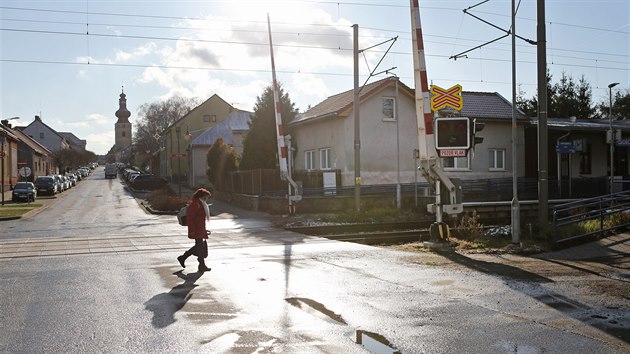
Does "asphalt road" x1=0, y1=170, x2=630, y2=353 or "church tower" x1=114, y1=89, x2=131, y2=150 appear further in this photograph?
"church tower" x1=114, y1=89, x2=131, y2=150

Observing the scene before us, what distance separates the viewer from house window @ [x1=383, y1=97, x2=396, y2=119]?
107ft

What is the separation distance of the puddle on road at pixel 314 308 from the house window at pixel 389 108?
2522 cm

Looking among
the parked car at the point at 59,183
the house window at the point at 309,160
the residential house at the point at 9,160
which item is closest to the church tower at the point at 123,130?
the residential house at the point at 9,160

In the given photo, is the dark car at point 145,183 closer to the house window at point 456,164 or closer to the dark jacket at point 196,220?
the house window at point 456,164

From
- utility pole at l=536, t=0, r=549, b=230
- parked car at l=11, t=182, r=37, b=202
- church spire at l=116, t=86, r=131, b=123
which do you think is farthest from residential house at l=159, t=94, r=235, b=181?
church spire at l=116, t=86, r=131, b=123

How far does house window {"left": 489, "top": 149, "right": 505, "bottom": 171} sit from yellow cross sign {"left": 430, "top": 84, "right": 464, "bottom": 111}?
67.6ft

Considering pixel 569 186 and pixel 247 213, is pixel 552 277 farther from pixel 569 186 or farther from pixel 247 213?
pixel 569 186

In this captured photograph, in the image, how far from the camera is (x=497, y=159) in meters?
35.5

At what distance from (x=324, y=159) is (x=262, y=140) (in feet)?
21.1

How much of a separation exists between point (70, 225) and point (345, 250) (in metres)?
14.6

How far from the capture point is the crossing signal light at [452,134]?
13641mm

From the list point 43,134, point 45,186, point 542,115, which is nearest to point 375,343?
point 542,115

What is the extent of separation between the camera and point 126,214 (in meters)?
31.2

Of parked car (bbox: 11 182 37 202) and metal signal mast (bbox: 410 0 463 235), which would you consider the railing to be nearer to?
metal signal mast (bbox: 410 0 463 235)
